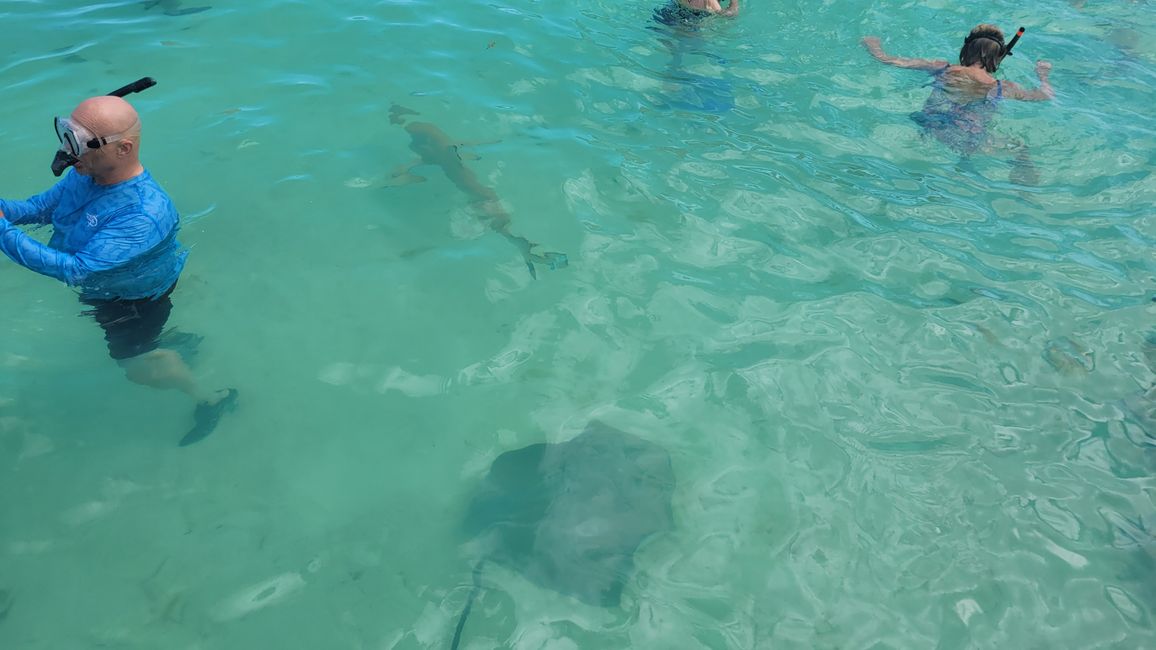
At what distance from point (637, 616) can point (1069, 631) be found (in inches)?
86.1

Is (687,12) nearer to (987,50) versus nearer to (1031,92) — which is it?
(987,50)

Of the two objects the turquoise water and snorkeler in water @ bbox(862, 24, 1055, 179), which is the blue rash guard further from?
snorkeler in water @ bbox(862, 24, 1055, 179)

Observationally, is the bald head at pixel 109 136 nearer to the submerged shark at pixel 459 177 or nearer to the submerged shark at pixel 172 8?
the submerged shark at pixel 459 177

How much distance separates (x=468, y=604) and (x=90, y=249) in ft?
9.17

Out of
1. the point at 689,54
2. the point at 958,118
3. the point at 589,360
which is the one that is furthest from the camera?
the point at 689,54

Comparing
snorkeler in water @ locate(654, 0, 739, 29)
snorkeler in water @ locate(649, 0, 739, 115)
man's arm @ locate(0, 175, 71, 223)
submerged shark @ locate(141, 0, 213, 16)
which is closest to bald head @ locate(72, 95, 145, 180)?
man's arm @ locate(0, 175, 71, 223)

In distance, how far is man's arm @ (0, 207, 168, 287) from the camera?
3.58 metres

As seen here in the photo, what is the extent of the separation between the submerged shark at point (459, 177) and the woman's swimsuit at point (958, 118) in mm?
4526

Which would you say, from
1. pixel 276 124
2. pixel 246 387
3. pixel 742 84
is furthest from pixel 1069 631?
pixel 276 124

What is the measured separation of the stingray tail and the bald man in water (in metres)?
1.92

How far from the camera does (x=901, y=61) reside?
8.57m

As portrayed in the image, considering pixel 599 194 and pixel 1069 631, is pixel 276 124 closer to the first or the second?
pixel 599 194

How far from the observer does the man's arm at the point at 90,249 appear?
358cm

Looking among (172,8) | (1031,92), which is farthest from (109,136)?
(1031,92)
